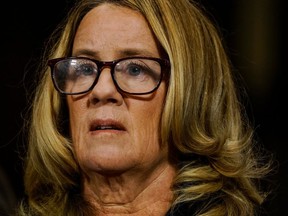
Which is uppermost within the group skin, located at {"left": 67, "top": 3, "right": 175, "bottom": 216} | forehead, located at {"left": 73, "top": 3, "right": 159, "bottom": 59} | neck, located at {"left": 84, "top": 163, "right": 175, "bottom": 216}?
forehead, located at {"left": 73, "top": 3, "right": 159, "bottom": 59}

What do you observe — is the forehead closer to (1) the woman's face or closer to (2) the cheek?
(1) the woman's face

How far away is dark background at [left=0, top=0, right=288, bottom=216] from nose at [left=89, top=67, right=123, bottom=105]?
1847mm

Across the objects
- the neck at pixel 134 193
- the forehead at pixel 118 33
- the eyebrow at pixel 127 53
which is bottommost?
the neck at pixel 134 193

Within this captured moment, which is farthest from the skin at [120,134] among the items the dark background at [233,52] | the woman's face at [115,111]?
the dark background at [233,52]

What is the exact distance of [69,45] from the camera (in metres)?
2.61

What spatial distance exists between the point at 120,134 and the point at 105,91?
5.6 inches

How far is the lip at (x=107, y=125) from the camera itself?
2352 mm

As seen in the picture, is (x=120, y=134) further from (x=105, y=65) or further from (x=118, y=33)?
(x=118, y=33)

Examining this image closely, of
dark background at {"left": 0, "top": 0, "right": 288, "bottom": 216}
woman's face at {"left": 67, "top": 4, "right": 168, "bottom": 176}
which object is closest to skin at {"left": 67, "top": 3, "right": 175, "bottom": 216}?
woman's face at {"left": 67, "top": 4, "right": 168, "bottom": 176}

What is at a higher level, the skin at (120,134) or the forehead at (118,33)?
the forehead at (118,33)

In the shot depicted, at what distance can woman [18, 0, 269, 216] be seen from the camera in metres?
2.38

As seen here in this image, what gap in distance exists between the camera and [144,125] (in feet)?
7.86

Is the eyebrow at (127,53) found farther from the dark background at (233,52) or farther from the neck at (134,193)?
the dark background at (233,52)

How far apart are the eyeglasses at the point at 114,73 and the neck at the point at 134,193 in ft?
0.91
